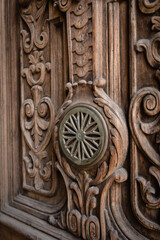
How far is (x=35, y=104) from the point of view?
0.86 m

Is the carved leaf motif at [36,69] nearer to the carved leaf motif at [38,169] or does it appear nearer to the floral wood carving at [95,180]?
the floral wood carving at [95,180]

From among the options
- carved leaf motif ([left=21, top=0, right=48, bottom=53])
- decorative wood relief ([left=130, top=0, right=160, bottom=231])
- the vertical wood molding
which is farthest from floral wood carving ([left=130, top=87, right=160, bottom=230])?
the vertical wood molding

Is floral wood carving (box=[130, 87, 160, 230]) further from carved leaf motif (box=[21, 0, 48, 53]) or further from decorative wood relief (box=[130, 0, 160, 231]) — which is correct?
carved leaf motif (box=[21, 0, 48, 53])

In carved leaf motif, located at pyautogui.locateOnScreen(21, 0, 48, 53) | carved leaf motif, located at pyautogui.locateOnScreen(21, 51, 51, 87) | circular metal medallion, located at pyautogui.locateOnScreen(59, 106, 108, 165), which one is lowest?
circular metal medallion, located at pyautogui.locateOnScreen(59, 106, 108, 165)

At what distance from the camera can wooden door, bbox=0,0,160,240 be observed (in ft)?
1.90

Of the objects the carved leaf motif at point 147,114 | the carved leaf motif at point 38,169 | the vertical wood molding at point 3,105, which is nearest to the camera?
the carved leaf motif at point 147,114

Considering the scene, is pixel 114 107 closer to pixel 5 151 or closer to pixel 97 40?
pixel 97 40

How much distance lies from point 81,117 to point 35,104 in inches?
10.7

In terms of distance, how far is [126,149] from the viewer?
2.01ft

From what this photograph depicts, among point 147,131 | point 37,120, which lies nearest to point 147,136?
point 147,131

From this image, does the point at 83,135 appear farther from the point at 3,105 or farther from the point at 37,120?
the point at 3,105

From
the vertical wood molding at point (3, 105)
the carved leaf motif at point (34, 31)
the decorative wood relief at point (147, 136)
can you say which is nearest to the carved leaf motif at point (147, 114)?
the decorative wood relief at point (147, 136)

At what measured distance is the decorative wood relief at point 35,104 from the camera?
0.83 meters

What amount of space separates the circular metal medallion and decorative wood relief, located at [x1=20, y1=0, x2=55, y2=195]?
0.38 ft
